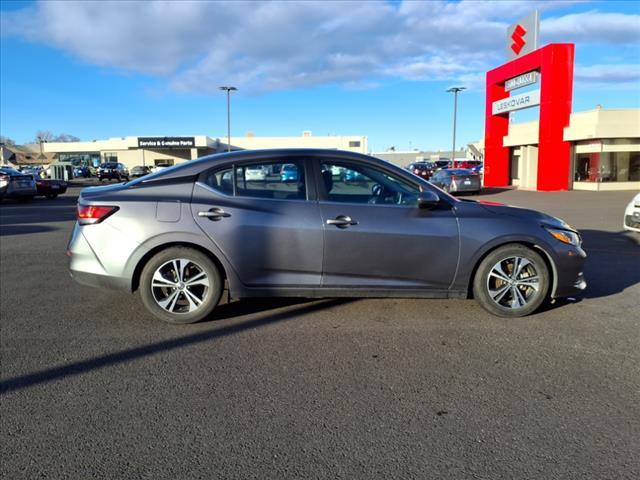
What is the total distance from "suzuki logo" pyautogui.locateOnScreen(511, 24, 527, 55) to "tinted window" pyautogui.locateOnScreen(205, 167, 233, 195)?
1133 inches

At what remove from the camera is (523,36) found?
28.6 m

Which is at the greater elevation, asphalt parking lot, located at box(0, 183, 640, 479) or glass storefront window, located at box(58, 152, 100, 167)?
glass storefront window, located at box(58, 152, 100, 167)

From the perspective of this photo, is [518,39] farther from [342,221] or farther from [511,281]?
[342,221]

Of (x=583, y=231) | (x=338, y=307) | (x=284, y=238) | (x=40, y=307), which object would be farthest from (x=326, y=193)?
(x=583, y=231)

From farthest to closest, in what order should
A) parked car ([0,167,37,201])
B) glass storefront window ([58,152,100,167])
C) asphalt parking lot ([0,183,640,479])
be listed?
glass storefront window ([58,152,100,167])
parked car ([0,167,37,201])
asphalt parking lot ([0,183,640,479])

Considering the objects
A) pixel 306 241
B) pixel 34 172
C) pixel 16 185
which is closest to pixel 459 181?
pixel 16 185

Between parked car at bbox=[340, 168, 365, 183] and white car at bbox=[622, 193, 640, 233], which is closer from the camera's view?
parked car at bbox=[340, 168, 365, 183]

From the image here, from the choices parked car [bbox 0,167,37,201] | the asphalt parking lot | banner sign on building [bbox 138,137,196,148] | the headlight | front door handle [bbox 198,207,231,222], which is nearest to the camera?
the asphalt parking lot

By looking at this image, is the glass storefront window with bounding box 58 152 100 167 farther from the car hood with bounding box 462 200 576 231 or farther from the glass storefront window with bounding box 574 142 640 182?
the car hood with bounding box 462 200 576 231

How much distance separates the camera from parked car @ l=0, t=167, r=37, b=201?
21.0 meters

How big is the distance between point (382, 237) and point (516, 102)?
93.4 ft

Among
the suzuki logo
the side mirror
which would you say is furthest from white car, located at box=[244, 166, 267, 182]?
the suzuki logo

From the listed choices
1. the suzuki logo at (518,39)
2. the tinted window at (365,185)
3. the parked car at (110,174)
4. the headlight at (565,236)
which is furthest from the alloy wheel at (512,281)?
the parked car at (110,174)

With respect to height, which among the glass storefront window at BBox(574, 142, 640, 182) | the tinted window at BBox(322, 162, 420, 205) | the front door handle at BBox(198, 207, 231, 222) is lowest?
the front door handle at BBox(198, 207, 231, 222)
